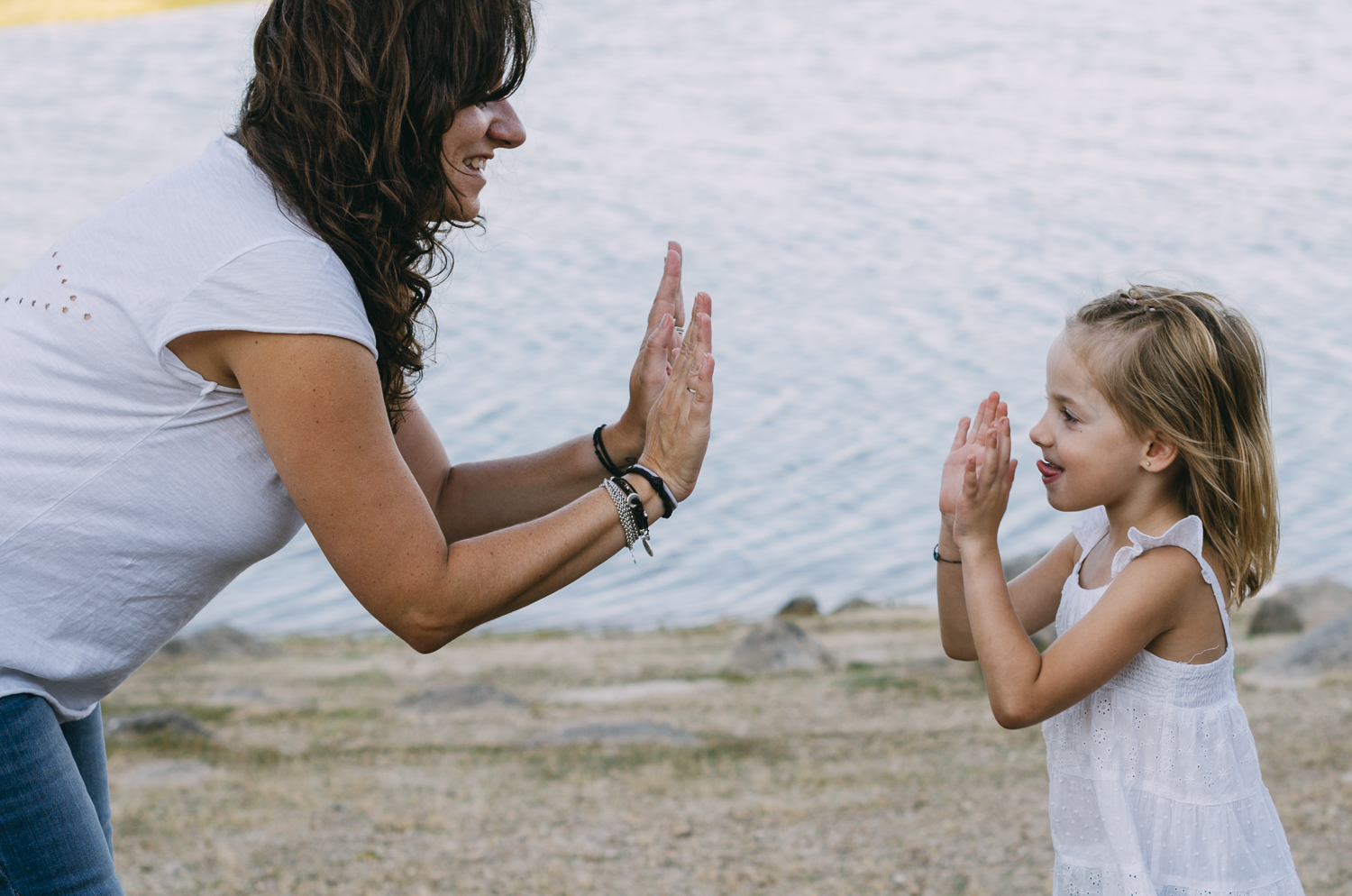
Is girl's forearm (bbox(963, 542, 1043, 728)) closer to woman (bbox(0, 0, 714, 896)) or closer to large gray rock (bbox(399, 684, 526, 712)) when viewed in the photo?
woman (bbox(0, 0, 714, 896))

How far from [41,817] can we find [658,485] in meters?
0.94

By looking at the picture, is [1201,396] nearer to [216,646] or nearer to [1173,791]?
[1173,791]

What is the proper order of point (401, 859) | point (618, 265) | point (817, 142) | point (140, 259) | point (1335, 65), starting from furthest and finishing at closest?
point (1335, 65)
point (817, 142)
point (618, 265)
point (401, 859)
point (140, 259)

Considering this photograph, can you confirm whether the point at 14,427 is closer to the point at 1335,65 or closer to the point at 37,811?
the point at 37,811

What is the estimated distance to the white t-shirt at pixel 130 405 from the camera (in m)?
1.69

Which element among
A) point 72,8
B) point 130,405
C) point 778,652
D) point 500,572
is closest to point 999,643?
point 500,572

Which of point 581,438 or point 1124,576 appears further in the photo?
point 581,438

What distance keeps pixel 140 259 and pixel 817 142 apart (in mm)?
20048

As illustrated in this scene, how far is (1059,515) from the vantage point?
29.6 ft

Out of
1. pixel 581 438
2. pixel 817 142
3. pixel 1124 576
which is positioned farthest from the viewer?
pixel 817 142

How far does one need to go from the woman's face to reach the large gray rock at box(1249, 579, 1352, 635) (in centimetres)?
553

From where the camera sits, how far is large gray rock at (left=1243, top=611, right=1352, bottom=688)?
5.13 meters

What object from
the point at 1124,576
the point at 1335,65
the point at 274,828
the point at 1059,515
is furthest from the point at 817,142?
the point at 1124,576

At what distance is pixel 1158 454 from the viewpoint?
204 centimetres
